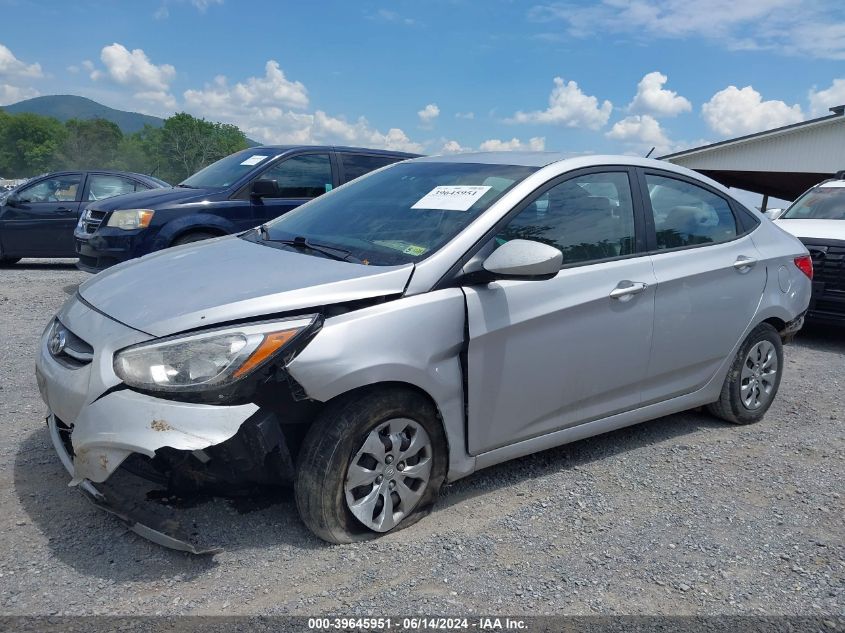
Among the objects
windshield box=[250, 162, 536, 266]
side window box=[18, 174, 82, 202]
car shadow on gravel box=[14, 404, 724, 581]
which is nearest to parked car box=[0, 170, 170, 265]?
side window box=[18, 174, 82, 202]

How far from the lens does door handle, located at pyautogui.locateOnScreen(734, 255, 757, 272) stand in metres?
4.42

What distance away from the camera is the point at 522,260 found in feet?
10.3

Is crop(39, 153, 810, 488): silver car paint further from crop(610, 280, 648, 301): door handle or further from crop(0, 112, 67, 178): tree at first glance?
crop(0, 112, 67, 178): tree

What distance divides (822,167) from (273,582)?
67.9 ft

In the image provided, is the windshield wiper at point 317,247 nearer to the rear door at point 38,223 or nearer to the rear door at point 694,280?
the rear door at point 694,280

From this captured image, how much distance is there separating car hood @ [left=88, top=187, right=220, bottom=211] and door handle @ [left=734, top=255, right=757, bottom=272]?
5.37m

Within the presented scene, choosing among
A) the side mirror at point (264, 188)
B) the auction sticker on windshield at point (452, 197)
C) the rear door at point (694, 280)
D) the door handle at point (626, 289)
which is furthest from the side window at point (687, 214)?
the side mirror at point (264, 188)

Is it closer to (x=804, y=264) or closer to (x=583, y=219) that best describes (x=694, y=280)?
(x=583, y=219)

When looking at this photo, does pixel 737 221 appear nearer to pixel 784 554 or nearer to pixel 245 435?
pixel 784 554

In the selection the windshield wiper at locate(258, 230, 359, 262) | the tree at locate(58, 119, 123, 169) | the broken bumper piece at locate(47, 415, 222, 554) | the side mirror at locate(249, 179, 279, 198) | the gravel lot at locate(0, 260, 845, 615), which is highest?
the tree at locate(58, 119, 123, 169)

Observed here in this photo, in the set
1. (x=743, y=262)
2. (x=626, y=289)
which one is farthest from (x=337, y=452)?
(x=743, y=262)

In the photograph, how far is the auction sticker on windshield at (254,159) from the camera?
800 cm

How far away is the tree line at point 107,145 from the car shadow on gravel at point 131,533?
109 metres

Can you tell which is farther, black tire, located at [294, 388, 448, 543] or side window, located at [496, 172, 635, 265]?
side window, located at [496, 172, 635, 265]
